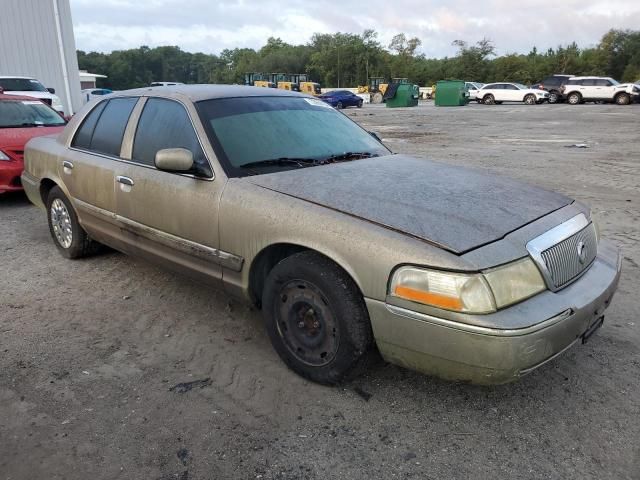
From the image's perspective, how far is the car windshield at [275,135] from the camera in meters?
3.28

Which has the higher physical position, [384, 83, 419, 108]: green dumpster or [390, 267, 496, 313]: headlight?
[390, 267, 496, 313]: headlight

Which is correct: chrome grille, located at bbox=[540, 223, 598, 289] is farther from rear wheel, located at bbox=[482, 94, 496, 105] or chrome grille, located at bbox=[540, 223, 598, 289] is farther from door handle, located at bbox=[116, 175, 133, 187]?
rear wheel, located at bbox=[482, 94, 496, 105]

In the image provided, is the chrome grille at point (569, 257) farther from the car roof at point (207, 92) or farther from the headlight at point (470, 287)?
the car roof at point (207, 92)

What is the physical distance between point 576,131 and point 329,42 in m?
101

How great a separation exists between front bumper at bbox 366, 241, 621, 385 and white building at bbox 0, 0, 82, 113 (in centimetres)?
2120

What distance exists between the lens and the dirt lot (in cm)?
230

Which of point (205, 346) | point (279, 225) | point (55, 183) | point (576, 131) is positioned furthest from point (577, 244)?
point (576, 131)

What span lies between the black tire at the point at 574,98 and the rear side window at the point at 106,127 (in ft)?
119

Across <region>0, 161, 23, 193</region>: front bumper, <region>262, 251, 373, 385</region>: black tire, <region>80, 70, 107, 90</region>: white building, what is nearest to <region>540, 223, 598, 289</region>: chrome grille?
<region>262, 251, 373, 385</region>: black tire

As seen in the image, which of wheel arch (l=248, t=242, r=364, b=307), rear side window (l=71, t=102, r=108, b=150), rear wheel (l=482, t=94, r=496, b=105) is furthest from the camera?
rear wheel (l=482, t=94, r=496, b=105)

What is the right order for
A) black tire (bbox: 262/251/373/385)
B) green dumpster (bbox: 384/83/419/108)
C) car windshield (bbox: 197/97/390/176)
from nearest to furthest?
1. black tire (bbox: 262/251/373/385)
2. car windshield (bbox: 197/97/390/176)
3. green dumpster (bbox: 384/83/419/108)

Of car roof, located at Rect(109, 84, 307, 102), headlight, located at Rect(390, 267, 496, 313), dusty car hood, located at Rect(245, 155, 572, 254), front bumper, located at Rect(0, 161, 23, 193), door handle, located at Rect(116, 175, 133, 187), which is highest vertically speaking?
car roof, located at Rect(109, 84, 307, 102)

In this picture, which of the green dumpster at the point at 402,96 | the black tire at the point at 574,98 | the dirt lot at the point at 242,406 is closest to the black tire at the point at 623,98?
the black tire at the point at 574,98

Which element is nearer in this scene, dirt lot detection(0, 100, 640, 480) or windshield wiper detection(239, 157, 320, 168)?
dirt lot detection(0, 100, 640, 480)
